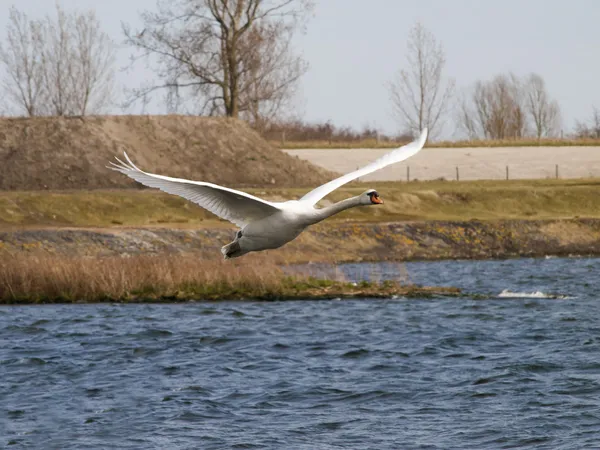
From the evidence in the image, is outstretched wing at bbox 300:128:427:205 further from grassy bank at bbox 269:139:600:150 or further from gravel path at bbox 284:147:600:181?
grassy bank at bbox 269:139:600:150

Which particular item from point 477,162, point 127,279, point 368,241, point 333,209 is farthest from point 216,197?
point 477,162

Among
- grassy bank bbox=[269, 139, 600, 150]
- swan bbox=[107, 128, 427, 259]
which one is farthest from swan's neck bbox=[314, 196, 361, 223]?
grassy bank bbox=[269, 139, 600, 150]

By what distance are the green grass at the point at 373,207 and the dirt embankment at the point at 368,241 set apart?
6.43ft

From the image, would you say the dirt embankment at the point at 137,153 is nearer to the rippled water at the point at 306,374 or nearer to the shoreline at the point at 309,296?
the shoreline at the point at 309,296

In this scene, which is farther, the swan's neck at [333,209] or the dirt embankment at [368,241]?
the dirt embankment at [368,241]

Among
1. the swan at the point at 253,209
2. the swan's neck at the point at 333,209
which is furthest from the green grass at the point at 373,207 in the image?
the swan's neck at the point at 333,209

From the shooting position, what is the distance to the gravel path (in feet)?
253

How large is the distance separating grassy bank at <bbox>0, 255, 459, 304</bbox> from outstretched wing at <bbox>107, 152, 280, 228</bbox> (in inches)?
705

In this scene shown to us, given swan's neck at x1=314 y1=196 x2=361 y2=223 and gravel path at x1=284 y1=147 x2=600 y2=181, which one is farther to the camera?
gravel path at x1=284 y1=147 x2=600 y2=181

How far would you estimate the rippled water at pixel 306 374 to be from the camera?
66.8 feet

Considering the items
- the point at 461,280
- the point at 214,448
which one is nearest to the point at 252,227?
the point at 214,448

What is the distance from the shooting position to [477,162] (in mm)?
81938

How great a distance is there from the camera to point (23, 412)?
72.1 ft

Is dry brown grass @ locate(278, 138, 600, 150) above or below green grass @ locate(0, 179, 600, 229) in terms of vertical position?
above
